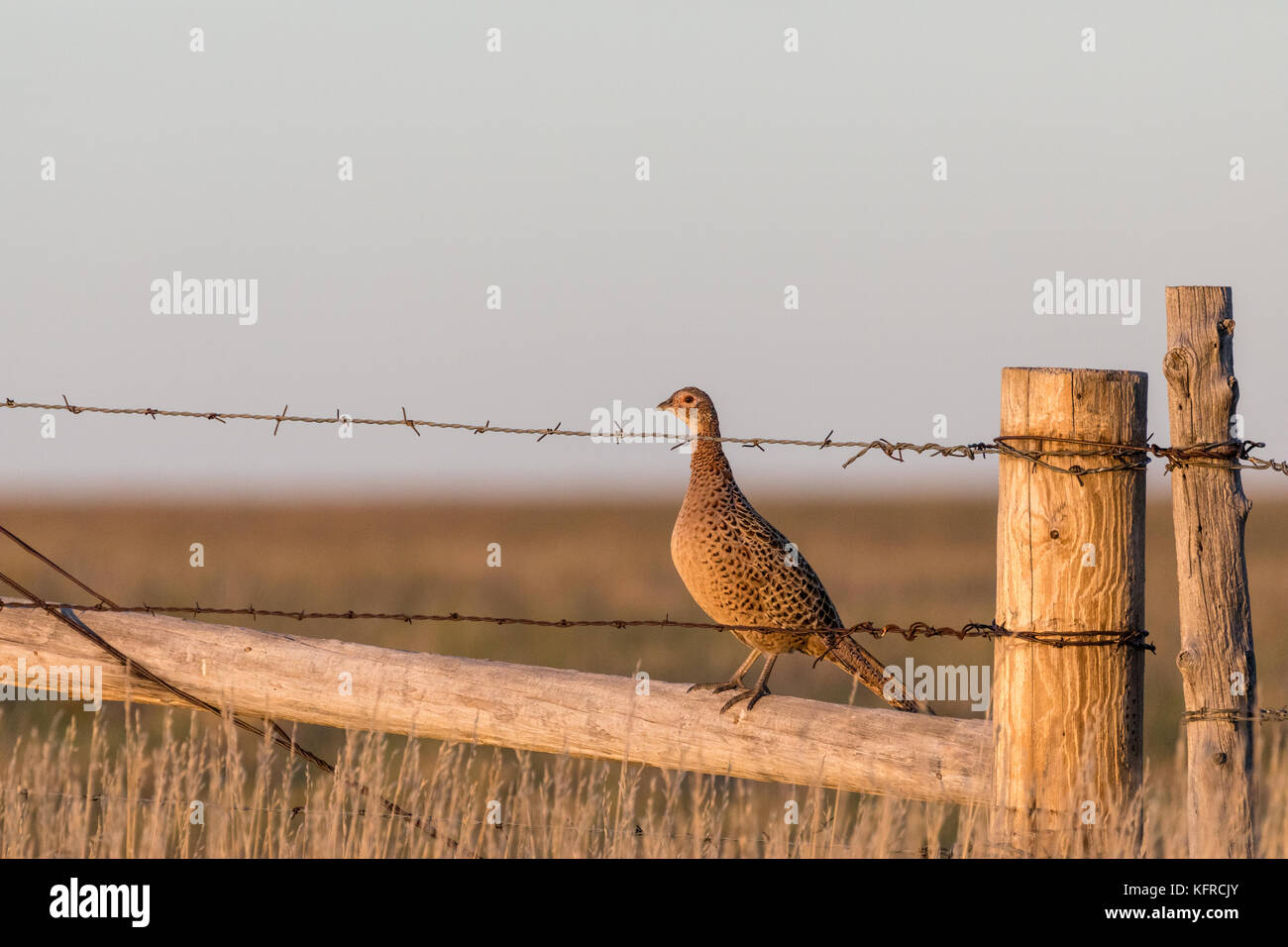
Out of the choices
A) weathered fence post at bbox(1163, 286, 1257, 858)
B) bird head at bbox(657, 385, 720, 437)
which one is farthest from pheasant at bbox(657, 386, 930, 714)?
weathered fence post at bbox(1163, 286, 1257, 858)

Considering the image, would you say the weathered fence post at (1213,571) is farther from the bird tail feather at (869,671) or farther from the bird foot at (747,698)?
the bird foot at (747,698)

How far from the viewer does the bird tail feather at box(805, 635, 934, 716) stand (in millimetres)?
4652

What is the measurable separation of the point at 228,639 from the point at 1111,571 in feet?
9.44

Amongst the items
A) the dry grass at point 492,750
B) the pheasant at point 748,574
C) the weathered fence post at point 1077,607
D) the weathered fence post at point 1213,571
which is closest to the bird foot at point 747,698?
the dry grass at point 492,750

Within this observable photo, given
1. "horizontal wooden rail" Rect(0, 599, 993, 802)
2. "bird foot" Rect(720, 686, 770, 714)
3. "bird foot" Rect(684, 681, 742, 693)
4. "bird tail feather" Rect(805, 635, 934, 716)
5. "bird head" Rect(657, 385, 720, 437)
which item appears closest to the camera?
"horizontal wooden rail" Rect(0, 599, 993, 802)

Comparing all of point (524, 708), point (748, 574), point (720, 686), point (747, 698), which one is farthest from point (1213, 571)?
point (748, 574)

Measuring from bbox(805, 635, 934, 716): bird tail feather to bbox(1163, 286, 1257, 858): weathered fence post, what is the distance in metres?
1.08

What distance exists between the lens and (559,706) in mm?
4191

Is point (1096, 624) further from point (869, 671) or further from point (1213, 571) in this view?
point (869, 671)

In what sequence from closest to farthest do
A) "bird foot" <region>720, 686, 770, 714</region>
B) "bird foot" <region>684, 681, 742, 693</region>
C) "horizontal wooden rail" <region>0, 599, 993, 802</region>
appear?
"horizontal wooden rail" <region>0, 599, 993, 802</region> < "bird foot" <region>720, 686, 770, 714</region> < "bird foot" <region>684, 681, 742, 693</region>

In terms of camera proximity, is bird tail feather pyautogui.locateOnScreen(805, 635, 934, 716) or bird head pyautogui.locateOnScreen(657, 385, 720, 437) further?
bird head pyautogui.locateOnScreen(657, 385, 720, 437)

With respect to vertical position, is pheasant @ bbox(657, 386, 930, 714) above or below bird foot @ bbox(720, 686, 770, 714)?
above

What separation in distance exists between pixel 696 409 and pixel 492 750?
810 cm

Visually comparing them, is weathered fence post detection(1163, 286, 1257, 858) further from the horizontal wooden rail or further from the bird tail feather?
the bird tail feather
